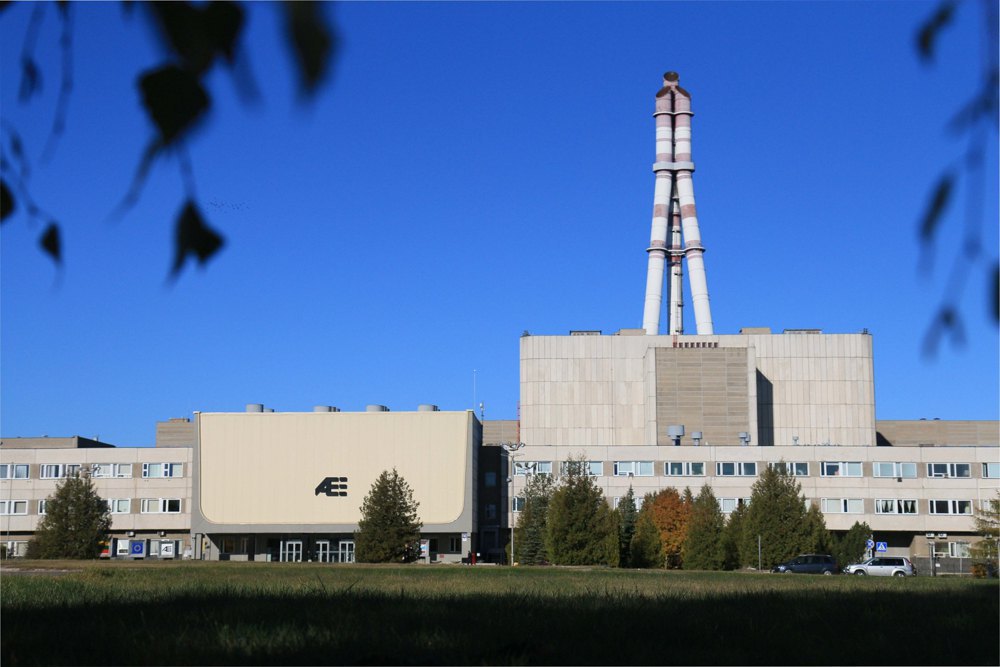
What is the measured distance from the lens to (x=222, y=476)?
10406 cm

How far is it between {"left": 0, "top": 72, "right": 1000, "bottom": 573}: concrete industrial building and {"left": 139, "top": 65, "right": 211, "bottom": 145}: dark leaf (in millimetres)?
92974

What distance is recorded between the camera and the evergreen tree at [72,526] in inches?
3637

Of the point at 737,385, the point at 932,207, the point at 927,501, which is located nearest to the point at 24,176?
the point at 932,207

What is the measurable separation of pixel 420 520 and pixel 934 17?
325 ft

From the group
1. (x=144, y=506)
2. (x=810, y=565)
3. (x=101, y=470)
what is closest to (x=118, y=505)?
(x=144, y=506)

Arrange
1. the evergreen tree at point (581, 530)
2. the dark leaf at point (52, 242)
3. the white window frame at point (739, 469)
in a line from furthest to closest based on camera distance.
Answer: the white window frame at point (739, 469)
the evergreen tree at point (581, 530)
the dark leaf at point (52, 242)

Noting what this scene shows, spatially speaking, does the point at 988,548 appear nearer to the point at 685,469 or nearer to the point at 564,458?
the point at 685,469

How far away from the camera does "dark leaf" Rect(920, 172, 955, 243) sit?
3.33m

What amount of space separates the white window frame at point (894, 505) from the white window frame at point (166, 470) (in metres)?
61.1

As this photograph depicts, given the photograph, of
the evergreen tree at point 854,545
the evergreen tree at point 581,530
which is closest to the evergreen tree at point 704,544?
the evergreen tree at point 581,530

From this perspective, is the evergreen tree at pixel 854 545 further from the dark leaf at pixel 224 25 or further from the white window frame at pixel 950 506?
the dark leaf at pixel 224 25

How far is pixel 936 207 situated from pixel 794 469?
336ft

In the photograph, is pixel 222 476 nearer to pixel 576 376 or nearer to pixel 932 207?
pixel 576 376

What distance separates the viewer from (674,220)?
135 meters
